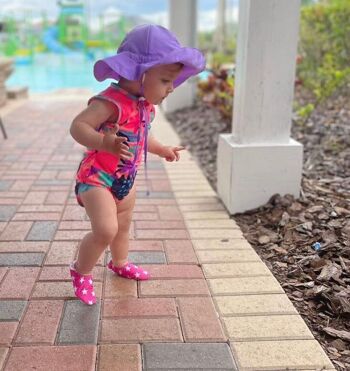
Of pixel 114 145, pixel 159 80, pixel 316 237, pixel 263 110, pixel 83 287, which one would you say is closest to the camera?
pixel 114 145

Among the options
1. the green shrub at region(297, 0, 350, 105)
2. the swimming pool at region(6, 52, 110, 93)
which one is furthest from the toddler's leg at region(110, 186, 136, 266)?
the swimming pool at region(6, 52, 110, 93)

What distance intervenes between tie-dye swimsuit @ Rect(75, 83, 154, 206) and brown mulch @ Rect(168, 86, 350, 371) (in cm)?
90

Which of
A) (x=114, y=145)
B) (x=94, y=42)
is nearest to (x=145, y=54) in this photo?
(x=114, y=145)

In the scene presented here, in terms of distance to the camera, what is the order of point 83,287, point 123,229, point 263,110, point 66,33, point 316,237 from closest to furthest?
point 83,287
point 123,229
point 316,237
point 263,110
point 66,33

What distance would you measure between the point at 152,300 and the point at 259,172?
130 centimetres

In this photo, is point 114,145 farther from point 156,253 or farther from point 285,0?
point 285,0

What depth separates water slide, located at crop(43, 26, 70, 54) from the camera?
1998 centimetres

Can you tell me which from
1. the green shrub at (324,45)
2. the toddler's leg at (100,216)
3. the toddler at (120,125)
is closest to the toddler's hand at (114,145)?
the toddler at (120,125)

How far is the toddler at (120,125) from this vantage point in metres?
1.79

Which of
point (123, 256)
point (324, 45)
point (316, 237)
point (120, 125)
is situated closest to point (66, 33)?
point (324, 45)

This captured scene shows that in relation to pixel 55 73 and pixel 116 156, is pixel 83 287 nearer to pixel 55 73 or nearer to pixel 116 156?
pixel 116 156

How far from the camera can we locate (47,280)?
89.0 inches

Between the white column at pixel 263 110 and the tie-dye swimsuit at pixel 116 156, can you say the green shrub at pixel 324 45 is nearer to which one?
the white column at pixel 263 110

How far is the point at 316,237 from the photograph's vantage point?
2.68 meters
